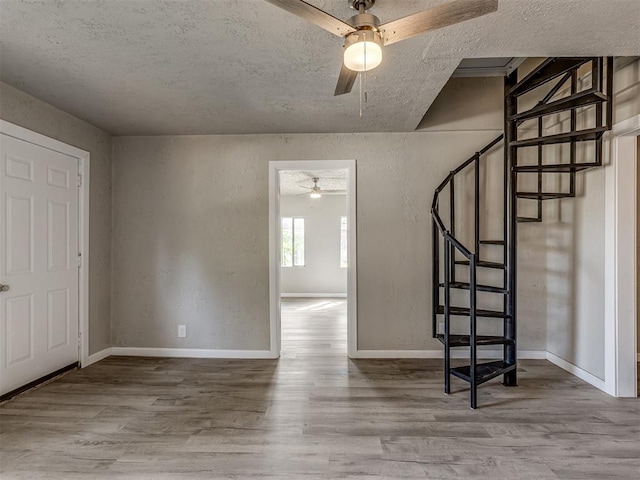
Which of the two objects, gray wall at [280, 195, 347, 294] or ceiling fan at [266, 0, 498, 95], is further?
gray wall at [280, 195, 347, 294]

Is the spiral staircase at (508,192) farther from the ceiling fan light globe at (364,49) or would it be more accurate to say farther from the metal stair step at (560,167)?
the ceiling fan light globe at (364,49)

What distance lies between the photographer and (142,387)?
2.87 metres

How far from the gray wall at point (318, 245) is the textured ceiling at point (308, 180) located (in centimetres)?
55

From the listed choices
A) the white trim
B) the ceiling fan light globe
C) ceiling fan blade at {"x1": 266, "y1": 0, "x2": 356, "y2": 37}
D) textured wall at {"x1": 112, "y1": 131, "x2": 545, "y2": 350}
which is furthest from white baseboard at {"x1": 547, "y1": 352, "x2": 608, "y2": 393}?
ceiling fan blade at {"x1": 266, "y1": 0, "x2": 356, "y2": 37}

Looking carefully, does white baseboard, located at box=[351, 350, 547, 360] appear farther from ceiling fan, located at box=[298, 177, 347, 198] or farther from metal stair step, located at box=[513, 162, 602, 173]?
ceiling fan, located at box=[298, 177, 347, 198]

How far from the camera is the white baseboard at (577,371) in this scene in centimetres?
277

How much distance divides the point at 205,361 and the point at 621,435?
3450 millimetres

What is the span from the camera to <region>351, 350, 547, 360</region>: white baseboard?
3.51 meters

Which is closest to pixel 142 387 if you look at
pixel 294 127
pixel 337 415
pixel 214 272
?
pixel 214 272

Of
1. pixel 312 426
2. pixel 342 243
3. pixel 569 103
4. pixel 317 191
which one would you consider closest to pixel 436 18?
pixel 569 103

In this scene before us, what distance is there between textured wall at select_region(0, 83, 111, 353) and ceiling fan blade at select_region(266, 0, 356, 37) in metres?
2.73

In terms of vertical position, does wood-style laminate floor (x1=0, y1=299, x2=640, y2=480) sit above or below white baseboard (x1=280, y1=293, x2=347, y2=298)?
above

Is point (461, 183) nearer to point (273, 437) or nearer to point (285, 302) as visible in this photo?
point (273, 437)

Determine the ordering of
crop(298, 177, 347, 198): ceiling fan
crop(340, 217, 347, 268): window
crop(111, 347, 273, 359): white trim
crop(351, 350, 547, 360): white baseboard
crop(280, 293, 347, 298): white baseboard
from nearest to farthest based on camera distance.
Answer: crop(351, 350, 547, 360): white baseboard < crop(111, 347, 273, 359): white trim < crop(298, 177, 347, 198): ceiling fan < crop(280, 293, 347, 298): white baseboard < crop(340, 217, 347, 268): window
